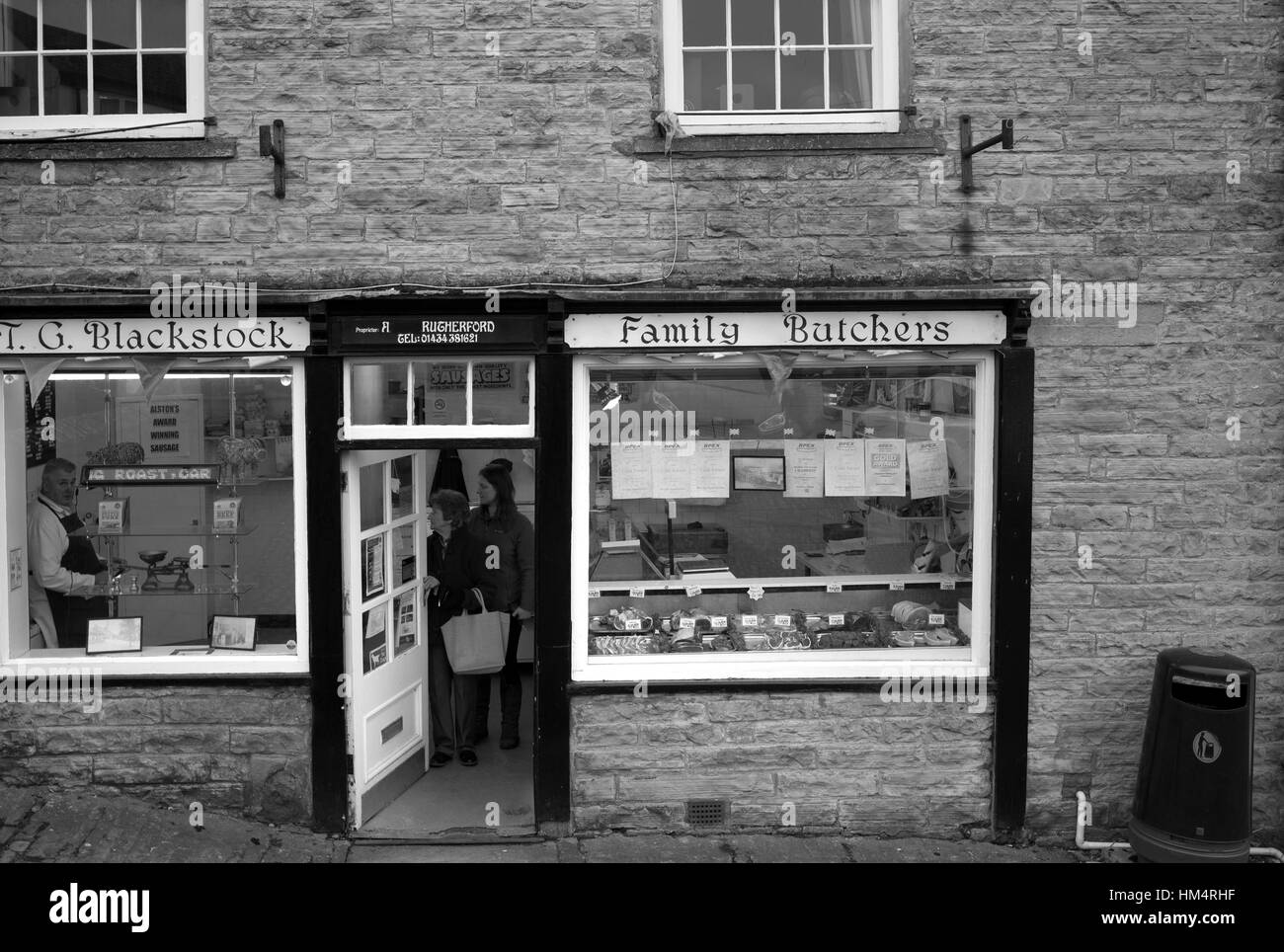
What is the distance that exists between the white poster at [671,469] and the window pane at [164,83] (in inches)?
138

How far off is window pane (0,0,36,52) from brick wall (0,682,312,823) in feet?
12.9

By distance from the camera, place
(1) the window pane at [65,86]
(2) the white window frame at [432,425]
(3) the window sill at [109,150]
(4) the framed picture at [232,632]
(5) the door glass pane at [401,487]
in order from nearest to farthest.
Result: (3) the window sill at [109,150]
(2) the white window frame at [432,425]
(1) the window pane at [65,86]
(4) the framed picture at [232,632]
(5) the door glass pane at [401,487]

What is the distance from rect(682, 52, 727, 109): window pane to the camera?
280 inches

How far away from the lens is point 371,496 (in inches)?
292

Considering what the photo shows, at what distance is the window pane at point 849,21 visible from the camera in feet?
23.5

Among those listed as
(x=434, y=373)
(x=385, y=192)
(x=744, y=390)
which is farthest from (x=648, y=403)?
(x=385, y=192)

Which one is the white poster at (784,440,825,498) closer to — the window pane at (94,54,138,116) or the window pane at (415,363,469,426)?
the window pane at (415,363,469,426)

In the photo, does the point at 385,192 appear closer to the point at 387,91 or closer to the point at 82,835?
the point at 387,91

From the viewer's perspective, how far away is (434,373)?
277 inches

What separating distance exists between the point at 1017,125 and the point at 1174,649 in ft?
10.5

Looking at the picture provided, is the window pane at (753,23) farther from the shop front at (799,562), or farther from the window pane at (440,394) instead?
the window pane at (440,394)

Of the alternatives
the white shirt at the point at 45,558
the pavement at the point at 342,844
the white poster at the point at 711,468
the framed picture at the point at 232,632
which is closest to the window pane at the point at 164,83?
the white shirt at the point at 45,558

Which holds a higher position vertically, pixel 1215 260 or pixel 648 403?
pixel 1215 260

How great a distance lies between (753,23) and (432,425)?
122 inches
